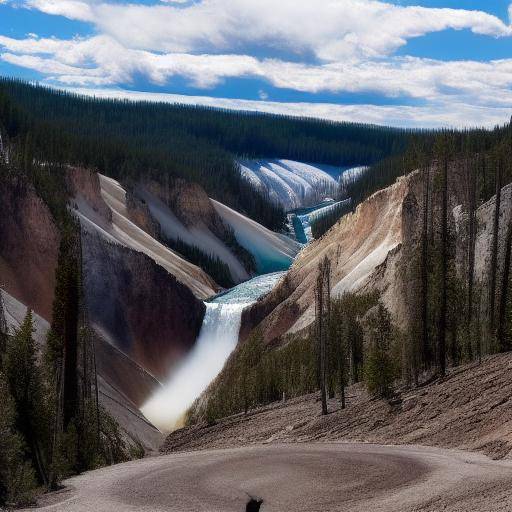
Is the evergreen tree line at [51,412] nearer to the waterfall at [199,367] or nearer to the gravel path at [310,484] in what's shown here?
the gravel path at [310,484]

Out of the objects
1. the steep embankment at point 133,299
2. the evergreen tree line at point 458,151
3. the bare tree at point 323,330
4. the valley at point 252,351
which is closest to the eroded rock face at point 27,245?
the valley at point 252,351

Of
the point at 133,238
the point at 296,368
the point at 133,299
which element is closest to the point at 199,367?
the point at 133,299

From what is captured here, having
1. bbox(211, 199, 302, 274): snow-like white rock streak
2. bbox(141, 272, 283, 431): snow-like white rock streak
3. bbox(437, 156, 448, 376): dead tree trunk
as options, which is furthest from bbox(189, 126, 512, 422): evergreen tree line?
bbox(211, 199, 302, 274): snow-like white rock streak

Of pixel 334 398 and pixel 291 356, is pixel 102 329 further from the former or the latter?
pixel 334 398

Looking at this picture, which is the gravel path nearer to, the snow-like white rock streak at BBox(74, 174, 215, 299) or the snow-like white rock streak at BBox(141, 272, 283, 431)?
the snow-like white rock streak at BBox(141, 272, 283, 431)

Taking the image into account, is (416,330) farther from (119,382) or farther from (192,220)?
(192,220)

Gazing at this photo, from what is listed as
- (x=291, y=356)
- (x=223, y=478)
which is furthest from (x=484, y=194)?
(x=223, y=478)

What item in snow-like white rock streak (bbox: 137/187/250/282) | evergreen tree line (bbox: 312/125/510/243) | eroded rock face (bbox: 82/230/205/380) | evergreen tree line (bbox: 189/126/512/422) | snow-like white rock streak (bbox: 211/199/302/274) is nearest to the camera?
evergreen tree line (bbox: 189/126/512/422)
